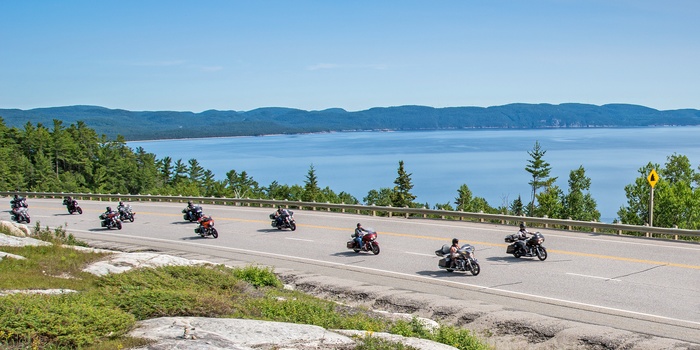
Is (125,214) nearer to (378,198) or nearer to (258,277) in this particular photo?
(258,277)

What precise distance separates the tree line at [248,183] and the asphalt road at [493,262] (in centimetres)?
6286

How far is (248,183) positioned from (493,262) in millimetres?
134595

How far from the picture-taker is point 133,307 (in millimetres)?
10969

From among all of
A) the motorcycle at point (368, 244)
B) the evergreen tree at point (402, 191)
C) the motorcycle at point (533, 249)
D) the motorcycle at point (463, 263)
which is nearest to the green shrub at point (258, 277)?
the motorcycle at point (463, 263)

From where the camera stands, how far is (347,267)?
73.2 feet

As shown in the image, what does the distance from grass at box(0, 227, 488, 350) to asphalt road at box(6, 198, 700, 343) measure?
173 inches

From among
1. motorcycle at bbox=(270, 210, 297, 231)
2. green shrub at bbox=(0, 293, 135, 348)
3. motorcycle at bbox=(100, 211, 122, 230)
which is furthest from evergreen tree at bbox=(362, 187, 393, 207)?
green shrub at bbox=(0, 293, 135, 348)

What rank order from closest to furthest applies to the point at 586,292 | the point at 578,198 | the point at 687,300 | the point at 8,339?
the point at 8,339, the point at 687,300, the point at 586,292, the point at 578,198

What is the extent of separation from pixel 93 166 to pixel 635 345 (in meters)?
139

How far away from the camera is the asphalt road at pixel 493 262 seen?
15.8 metres

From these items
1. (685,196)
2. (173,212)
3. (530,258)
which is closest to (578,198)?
(685,196)

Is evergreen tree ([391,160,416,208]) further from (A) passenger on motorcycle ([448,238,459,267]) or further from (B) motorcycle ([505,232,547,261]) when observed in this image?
(A) passenger on motorcycle ([448,238,459,267])

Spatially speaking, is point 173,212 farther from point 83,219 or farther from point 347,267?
point 347,267

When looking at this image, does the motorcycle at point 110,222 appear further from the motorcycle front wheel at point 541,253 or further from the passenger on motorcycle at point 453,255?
the motorcycle front wheel at point 541,253
